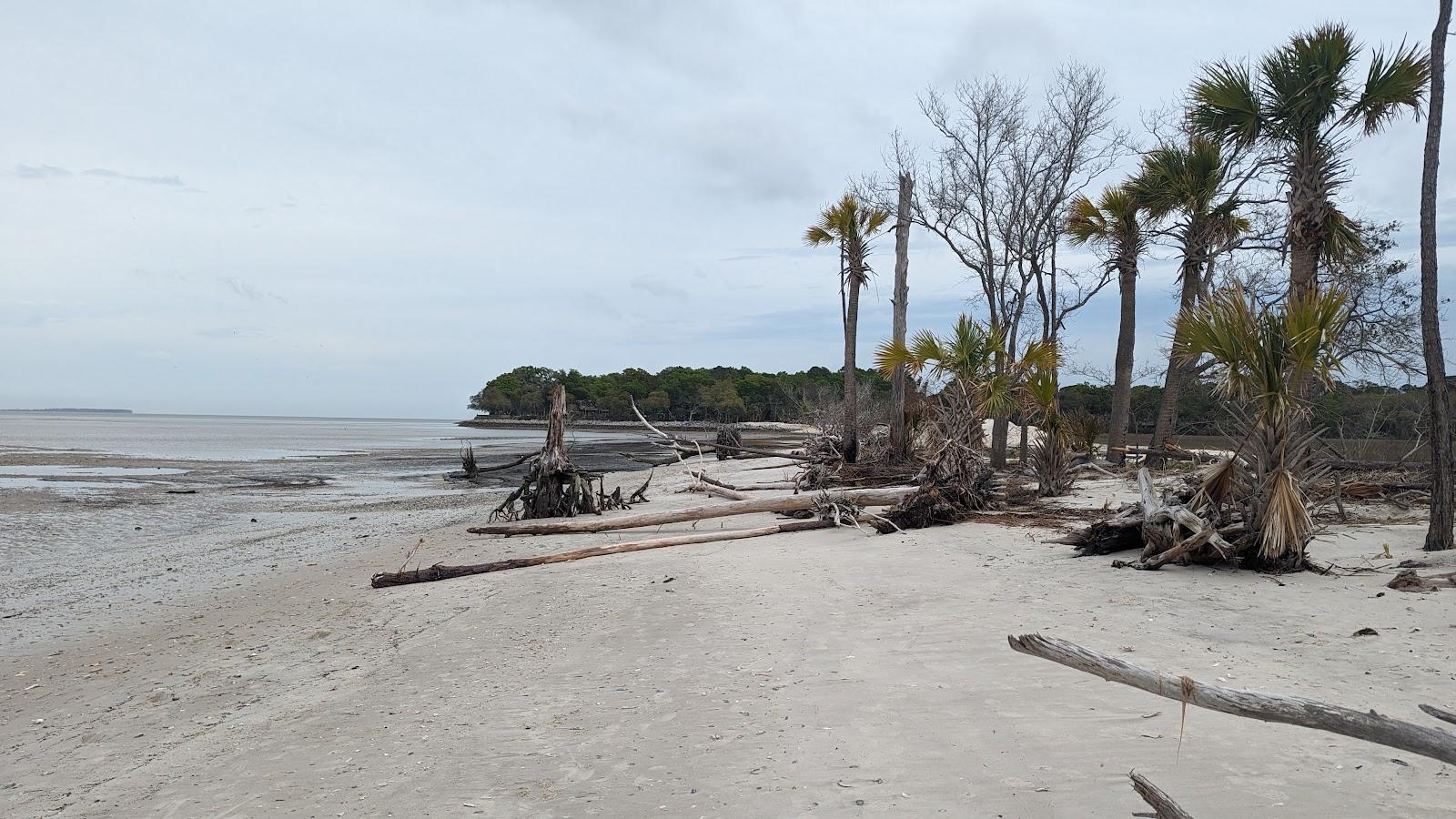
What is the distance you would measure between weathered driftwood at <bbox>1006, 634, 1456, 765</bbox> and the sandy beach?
81cm

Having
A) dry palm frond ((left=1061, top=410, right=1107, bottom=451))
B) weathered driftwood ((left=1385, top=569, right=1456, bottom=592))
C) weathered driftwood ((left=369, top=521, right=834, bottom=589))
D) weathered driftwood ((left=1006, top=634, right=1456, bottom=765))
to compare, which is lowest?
weathered driftwood ((left=369, top=521, right=834, bottom=589))

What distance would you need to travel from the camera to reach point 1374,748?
3230 mm

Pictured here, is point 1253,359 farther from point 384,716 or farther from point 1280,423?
point 384,716

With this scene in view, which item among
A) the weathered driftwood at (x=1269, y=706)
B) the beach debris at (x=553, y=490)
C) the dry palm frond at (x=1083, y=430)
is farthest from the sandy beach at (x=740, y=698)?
the dry palm frond at (x=1083, y=430)

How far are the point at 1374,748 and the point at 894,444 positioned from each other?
12232mm

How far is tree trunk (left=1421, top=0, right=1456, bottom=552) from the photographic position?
6.90 m

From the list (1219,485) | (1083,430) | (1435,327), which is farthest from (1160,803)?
(1083,430)

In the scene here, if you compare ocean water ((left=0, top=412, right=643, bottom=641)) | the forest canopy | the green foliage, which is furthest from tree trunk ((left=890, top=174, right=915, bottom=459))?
the green foliage

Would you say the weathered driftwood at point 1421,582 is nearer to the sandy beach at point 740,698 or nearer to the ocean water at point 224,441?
the sandy beach at point 740,698

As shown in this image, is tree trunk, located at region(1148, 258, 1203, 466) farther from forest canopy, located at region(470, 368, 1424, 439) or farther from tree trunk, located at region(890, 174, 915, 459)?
forest canopy, located at region(470, 368, 1424, 439)

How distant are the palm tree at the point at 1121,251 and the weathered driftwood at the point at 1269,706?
16.0 m

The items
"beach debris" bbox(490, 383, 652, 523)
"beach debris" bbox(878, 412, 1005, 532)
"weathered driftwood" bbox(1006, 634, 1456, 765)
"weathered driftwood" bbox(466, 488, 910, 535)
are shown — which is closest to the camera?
"weathered driftwood" bbox(1006, 634, 1456, 765)

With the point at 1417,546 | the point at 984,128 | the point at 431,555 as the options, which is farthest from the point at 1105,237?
the point at 431,555

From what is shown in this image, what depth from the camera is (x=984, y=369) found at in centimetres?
1193
